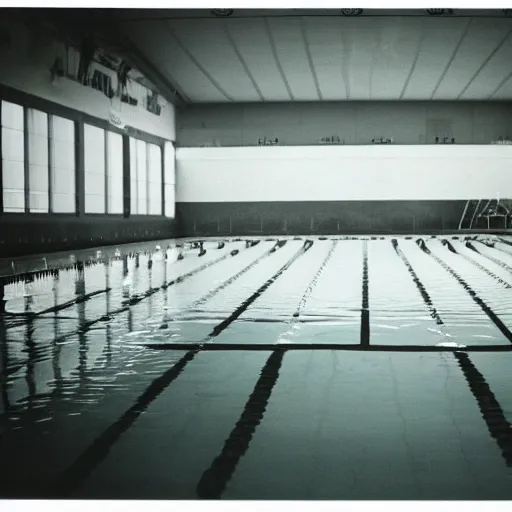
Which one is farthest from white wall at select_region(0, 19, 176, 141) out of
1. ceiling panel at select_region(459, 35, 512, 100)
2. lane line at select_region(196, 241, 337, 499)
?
lane line at select_region(196, 241, 337, 499)

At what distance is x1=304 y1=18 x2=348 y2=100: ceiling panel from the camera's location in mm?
9047

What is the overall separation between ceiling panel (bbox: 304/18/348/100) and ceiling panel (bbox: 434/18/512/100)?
4.84 feet

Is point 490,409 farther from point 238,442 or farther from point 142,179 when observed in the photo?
point 142,179

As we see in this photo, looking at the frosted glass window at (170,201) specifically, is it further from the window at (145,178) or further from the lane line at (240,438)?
the lane line at (240,438)

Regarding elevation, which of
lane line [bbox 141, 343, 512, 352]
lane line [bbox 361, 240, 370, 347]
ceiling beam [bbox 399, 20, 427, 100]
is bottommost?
lane line [bbox 141, 343, 512, 352]

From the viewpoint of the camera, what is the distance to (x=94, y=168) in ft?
32.7

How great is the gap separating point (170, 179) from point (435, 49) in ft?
19.5

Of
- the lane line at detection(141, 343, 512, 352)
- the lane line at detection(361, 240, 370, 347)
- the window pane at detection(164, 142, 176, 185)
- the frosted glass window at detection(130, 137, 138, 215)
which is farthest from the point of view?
the window pane at detection(164, 142, 176, 185)

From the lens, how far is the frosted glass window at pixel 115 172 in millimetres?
10606

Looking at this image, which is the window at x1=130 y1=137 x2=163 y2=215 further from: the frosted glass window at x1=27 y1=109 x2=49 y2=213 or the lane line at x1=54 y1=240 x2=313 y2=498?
the lane line at x1=54 y1=240 x2=313 y2=498

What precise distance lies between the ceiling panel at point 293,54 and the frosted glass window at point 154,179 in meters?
2.48

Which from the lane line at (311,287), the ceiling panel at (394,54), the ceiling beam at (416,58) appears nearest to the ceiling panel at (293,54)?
the ceiling panel at (394,54)

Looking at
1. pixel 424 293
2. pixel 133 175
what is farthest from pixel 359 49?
pixel 424 293

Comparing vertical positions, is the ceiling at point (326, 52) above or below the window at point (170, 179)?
above
